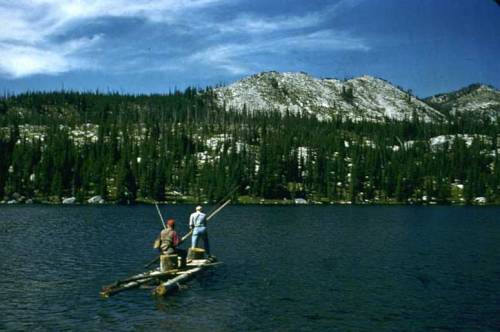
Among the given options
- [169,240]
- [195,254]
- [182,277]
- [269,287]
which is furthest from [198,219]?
[269,287]

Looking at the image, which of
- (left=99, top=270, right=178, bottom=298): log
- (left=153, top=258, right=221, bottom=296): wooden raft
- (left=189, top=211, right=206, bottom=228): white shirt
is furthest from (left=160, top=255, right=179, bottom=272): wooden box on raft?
(left=189, top=211, right=206, bottom=228): white shirt

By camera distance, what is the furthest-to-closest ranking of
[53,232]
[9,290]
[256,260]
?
[53,232], [256,260], [9,290]

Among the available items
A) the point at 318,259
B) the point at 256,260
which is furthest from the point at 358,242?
the point at 256,260

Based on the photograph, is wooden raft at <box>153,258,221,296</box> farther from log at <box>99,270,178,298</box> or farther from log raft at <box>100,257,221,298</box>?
log at <box>99,270,178,298</box>

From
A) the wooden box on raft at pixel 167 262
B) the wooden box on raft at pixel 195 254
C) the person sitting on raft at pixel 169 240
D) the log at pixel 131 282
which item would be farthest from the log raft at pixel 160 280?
the wooden box on raft at pixel 195 254

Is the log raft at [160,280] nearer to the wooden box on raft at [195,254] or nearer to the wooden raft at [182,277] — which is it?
the wooden raft at [182,277]

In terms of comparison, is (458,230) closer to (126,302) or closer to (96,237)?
(96,237)

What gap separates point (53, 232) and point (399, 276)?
178 feet

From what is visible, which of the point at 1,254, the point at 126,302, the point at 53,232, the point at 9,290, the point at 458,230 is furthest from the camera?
the point at 458,230

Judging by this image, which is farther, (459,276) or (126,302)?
(459,276)

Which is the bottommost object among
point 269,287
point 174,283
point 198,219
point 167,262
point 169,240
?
point 269,287

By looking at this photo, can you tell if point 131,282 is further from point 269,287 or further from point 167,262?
point 269,287

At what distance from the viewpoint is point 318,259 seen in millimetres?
50312

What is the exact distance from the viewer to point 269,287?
119ft
